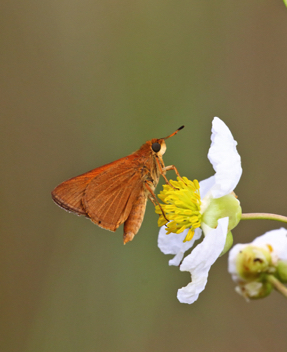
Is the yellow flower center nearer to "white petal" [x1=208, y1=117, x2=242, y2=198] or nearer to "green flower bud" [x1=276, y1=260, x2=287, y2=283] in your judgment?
"white petal" [x1=208, y1=117, x2=242, y2=198]

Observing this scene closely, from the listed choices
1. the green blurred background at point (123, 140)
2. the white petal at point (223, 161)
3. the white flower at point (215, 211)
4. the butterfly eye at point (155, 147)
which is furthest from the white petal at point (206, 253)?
the green blurred background at point (123, 140)

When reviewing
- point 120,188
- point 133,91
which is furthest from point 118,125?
point 120,188

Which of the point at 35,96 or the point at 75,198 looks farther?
the point at 35,96

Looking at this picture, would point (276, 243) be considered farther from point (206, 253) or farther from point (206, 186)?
point (206, 186)

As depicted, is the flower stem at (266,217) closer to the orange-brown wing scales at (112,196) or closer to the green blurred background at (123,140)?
the orange-brown wing scales at (112,196)

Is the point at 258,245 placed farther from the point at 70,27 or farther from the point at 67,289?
the point at 70,27

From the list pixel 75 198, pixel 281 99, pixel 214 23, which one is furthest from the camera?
pixel 214 23

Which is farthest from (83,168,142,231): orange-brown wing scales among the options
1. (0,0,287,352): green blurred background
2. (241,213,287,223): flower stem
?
(0,0,287,352): green blurred background
